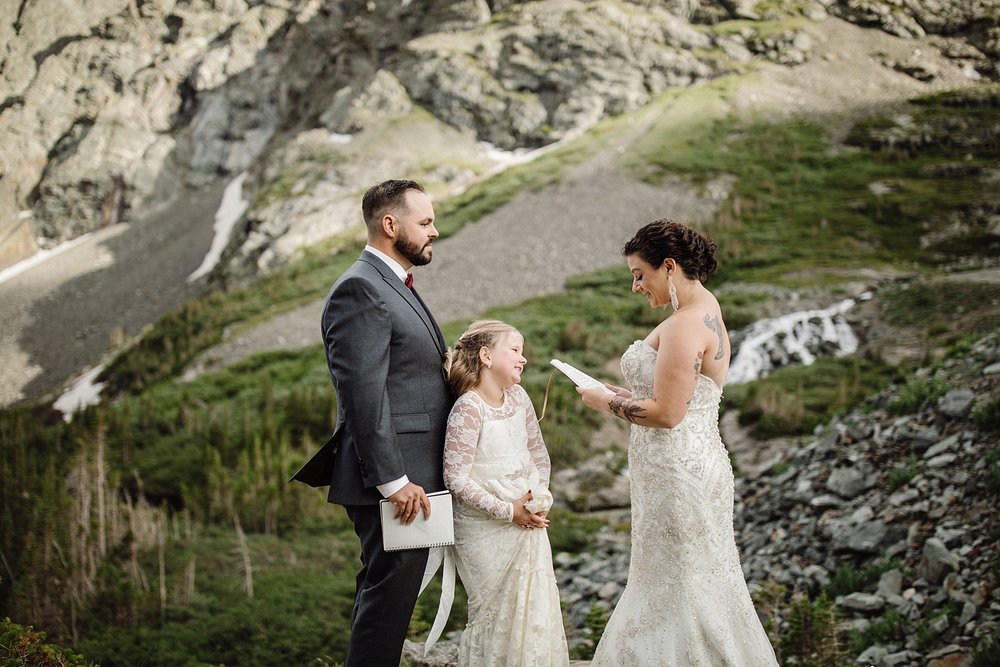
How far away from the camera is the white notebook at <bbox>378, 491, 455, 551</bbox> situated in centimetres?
348

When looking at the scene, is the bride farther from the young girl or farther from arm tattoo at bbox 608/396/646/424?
the young girl

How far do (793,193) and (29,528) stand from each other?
36503 mm

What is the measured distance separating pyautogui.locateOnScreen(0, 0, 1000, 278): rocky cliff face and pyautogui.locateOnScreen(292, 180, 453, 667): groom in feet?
142

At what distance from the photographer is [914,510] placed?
725cm

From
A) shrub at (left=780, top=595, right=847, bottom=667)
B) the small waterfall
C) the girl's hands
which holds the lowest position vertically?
the small waterfall

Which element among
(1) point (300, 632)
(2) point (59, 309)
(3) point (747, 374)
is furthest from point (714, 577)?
(2) point (59, 309)

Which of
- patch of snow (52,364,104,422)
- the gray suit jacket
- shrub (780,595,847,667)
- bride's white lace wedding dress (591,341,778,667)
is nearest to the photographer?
the gray suit jacket

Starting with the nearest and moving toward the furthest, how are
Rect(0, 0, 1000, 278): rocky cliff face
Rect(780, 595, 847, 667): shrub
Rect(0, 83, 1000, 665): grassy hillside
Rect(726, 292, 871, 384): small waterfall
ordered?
Rect(780, 595, 847, 667): shrub < Rect(0, 83, 1000, 665): grassy hillside < Rect(726, 292, 871, 384): small waterfall < Rect(0, 0, 1000, 278): rocky cliff face

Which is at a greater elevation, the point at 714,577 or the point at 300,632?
the point at 714,577

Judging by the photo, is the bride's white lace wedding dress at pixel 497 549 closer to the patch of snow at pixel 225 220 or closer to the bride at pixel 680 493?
the bride at pixel 680 493

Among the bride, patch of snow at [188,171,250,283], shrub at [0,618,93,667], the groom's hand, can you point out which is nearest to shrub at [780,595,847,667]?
the bride

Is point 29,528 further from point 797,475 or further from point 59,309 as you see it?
point 59,309

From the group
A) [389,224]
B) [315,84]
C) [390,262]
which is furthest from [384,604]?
[315,84]

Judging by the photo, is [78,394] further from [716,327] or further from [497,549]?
[716,327]
